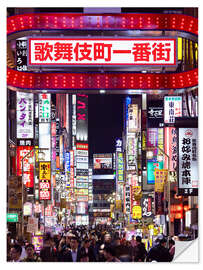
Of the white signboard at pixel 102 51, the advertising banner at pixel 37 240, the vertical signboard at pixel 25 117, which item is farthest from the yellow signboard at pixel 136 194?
the white signboard at pixel 102 51

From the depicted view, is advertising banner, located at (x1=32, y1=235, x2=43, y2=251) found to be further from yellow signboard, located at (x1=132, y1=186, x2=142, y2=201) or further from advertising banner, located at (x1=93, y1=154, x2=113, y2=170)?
advertising banner, located at (x1=93, y1=154, x2=113, y2=170)

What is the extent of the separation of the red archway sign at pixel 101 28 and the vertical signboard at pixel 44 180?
11.6m

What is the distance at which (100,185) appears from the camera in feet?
381

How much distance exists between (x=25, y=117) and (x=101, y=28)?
11.2 metres

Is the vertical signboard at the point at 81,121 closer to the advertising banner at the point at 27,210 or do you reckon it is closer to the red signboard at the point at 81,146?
the red signboard at the point at 81,146

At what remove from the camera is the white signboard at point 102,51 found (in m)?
8.24

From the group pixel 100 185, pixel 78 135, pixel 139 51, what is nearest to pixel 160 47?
pixel 139 51

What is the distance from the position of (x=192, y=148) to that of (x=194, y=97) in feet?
20.1

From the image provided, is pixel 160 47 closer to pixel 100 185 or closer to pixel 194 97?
pixel 194 97

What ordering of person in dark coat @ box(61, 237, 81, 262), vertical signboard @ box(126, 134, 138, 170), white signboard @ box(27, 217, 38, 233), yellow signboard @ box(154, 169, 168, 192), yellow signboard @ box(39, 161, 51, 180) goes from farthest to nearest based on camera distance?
vertical signboard @ box(126, 134, 138, 170)
yellow signboard @ box(39, 161, 51, 180)
yellow signboard @ box(154, 169, 168, 192)
white signboard @ box(27, 217, 38, 233)
person in dark coat @ box(61, 237, 81, 262)

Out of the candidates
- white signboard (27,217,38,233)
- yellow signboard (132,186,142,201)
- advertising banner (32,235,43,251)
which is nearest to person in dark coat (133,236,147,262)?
white signboard (27,217,38,233)

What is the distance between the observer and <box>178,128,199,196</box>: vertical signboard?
34.2ft

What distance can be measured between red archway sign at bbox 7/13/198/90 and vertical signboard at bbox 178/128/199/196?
260cm
